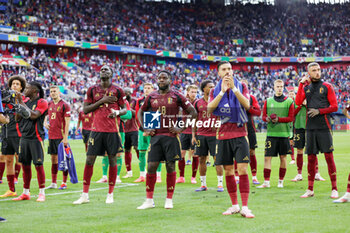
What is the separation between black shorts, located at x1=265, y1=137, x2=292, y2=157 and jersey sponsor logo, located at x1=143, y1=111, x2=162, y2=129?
11.4 ft

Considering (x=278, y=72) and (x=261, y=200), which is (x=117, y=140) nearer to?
(x=261, y=200)

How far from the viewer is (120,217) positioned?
6.50 metres

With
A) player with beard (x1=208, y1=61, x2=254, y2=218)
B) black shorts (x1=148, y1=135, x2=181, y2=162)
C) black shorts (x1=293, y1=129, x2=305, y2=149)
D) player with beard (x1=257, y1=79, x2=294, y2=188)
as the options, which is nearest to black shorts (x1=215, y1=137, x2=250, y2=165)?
player with beard (x1=208, y1=61, x2=254, y2=218)

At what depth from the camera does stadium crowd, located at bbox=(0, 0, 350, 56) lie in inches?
1941

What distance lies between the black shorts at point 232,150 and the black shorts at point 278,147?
337cm

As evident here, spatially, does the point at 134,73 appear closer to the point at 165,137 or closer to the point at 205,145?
the point at 205,145

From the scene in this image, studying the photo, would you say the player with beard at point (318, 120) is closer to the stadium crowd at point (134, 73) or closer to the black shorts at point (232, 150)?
the black shorts at point (232, 150)

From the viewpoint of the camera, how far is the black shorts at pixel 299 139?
1131 centimetres

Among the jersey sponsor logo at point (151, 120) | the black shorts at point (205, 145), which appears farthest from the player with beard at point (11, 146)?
the black shorts at point (205, 145)

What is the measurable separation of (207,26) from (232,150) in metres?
60.7

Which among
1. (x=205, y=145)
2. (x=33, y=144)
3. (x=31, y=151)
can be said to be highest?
(x=33, y=144)

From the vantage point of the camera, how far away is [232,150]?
661 centimetres

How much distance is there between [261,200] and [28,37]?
1500 inches

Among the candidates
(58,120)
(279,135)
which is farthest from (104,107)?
(279,135)
